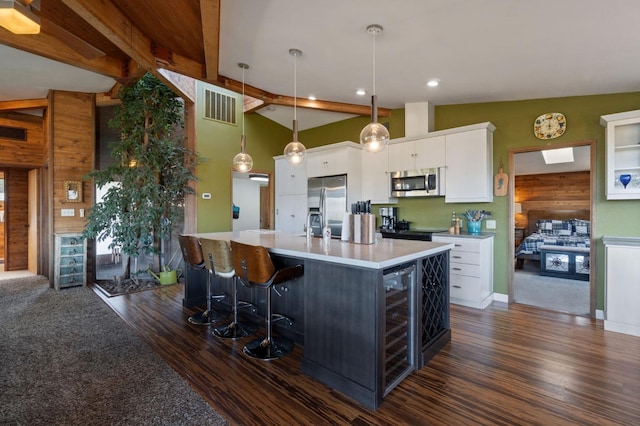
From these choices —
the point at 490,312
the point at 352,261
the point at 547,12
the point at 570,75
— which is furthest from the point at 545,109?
the point at 352,261

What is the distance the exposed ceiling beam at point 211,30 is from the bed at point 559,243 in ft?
20.5

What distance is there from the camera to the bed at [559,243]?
5520 mm

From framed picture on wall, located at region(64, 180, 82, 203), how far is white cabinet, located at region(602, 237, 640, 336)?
7.13 meters

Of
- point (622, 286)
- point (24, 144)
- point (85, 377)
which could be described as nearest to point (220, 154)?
point (24, 144)

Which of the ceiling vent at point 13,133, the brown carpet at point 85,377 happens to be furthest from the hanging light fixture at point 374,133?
the ceiling vent at point 13,133

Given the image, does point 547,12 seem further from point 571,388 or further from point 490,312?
point 490,312

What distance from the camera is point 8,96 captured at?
4.86 m

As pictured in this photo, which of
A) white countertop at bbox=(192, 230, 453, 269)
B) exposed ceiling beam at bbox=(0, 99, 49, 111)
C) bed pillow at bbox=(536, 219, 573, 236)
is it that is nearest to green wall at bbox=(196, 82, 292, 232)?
exposed ceiling beam at bbox=(0, 99, 49, 111)

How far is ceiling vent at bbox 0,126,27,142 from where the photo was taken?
545cm

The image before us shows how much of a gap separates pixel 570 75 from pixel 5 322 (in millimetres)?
6572

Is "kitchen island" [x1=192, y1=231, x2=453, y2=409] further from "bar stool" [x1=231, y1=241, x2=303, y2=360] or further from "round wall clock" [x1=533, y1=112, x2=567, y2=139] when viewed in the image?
"round wall clock" [x1=533, y1=112, x2=567, y2=139]

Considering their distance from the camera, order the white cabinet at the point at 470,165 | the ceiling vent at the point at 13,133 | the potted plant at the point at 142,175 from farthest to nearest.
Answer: the ceiling vent at the point at 13,133
the potted plant at the point at 142,175
the white cabinet at the point at 470,165

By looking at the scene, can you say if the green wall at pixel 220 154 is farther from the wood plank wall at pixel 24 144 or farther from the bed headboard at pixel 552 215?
the bed headboard at pixel 552 215

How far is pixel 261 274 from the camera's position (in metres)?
2.49
